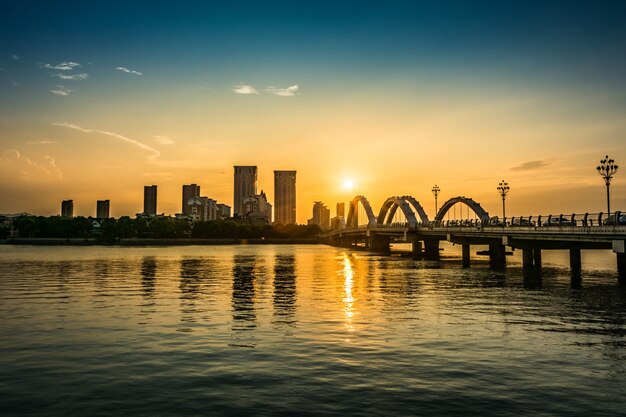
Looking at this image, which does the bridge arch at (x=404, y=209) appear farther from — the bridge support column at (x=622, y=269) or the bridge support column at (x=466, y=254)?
the bridge support column at (x=622, y=269)

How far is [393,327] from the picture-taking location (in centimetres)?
2917

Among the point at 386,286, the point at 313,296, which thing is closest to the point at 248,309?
the point at 313,296

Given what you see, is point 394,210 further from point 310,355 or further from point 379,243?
point 310,355

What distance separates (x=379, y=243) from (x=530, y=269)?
105145mm

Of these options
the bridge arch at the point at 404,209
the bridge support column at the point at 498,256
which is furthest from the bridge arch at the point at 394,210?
the bridge support column at the point at 498,256

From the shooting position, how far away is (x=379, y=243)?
18362 cm

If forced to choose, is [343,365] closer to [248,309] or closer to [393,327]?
[393,327]

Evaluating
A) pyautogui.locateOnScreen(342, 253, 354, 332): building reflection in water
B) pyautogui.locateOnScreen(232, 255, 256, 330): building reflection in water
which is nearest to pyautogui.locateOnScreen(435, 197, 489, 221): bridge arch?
pyautogui.locateOnScreen(342, 253, 354, 332): building reflection in water

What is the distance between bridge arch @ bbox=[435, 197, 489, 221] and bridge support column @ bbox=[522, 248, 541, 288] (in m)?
22.0

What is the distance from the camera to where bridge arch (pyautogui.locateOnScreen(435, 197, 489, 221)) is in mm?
114956

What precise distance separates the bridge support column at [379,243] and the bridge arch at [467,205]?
3117cm

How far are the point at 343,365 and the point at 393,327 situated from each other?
30.8 feet

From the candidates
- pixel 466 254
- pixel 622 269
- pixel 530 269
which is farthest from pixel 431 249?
pixel 622 269

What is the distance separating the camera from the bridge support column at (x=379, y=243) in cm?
17536
